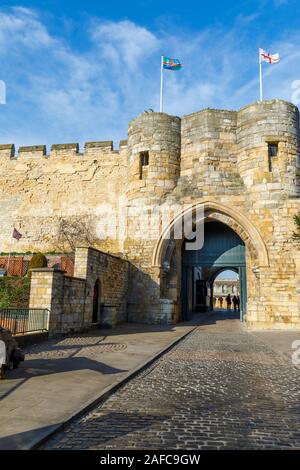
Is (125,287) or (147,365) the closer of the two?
(147,365)

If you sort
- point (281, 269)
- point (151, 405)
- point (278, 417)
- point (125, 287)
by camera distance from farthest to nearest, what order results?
point (125, 287)
point (281, 269)
point (151, 405)
point (278, 417)

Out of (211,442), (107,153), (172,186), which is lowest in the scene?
(211,442)

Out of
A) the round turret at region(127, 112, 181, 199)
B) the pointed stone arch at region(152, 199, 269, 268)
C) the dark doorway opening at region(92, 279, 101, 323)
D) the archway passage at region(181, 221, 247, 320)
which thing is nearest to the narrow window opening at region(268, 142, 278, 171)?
the pointed stone arch at region(152, 199, 269, 268)

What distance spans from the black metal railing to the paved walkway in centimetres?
50

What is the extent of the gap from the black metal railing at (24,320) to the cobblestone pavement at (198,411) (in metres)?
3.23

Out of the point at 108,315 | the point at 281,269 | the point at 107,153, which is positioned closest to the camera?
the point at 108,315

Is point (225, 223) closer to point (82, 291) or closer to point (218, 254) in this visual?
point (218, 254)

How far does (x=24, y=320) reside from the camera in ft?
26.5

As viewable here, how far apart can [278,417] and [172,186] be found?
40.2 feet

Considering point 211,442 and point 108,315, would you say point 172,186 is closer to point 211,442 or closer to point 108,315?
point 108,315

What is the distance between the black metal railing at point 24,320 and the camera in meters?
7.71

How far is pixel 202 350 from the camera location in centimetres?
795

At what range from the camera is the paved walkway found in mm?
3100

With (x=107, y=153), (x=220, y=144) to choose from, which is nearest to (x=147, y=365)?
(x=220, y=144)
